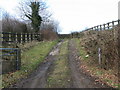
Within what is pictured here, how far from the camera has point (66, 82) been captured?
7.01 meters

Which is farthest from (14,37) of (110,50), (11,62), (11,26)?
(110,50)

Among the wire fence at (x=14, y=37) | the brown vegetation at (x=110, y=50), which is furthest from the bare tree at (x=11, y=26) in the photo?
the brown vegetation at (x=110, y=50)

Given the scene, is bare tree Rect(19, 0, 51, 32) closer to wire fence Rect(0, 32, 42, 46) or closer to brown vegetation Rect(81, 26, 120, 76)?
wire fence Rect(0, 32, 42, 46)

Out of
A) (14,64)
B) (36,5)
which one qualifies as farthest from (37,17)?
(14,64)

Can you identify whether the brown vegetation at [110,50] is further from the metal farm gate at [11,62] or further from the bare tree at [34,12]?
the bare tree at [34,12]

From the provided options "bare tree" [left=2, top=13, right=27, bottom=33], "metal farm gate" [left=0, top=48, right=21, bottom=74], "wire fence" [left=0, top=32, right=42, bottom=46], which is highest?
"bare tree" [left=2, top=13, right=27, bottom=33]

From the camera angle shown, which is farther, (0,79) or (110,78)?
(0,79)

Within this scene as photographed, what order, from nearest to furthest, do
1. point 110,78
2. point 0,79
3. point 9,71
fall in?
point 110,78 < point 0,79 < point 9,71

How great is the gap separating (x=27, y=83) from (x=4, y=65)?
10.0 feet

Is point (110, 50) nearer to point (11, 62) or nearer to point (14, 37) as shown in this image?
point (11, 62)

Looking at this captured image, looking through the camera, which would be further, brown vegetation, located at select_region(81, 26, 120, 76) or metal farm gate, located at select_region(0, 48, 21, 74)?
metal farm gate, located at select_region(0, 48, 21, 74)

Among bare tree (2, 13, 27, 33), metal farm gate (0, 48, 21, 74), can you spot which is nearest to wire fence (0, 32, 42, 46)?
bare tree (2, 13, 27, 33)

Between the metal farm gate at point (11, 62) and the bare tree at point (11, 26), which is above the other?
the bare tree at point (11, 26)

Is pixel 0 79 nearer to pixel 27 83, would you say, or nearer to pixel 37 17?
pixel 27 83
